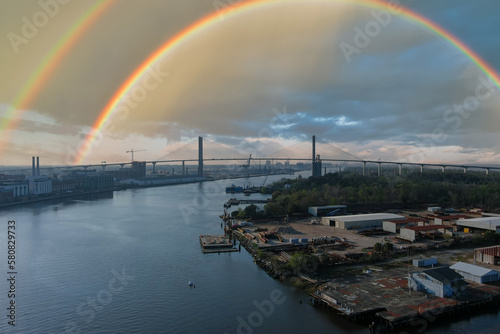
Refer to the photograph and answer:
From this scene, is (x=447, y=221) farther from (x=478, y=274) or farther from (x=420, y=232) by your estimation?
(x=478, y=274)

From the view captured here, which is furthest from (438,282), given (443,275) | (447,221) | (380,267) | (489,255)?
(447,221)

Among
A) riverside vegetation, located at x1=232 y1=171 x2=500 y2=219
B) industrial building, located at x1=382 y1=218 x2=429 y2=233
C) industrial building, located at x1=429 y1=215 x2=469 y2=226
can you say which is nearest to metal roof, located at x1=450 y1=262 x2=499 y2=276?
industrial building, located at x1=382 y1=218 x2=429 y2=233

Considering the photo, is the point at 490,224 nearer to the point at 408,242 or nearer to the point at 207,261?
the point at 408,242

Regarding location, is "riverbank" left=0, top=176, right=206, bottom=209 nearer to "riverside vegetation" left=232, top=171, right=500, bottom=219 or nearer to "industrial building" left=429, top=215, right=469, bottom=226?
"riverside vegetation" left=232, top=171, right=500, bottom=219

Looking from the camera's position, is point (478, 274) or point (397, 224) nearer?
point (478, 274)

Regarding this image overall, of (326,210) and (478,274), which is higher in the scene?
(326,210)

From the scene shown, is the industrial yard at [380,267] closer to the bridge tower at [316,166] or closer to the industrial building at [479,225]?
the industrial building at [479,225]
